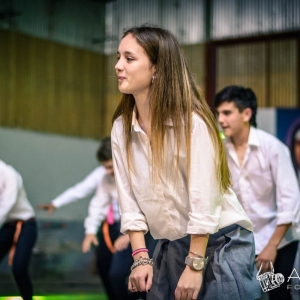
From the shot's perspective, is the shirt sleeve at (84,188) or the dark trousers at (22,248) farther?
the shirt sleeve at (84,188)

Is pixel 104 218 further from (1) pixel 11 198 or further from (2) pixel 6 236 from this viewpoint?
(1) pixel 11 198

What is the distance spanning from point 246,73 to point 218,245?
217 inches

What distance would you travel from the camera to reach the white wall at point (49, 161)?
777cm

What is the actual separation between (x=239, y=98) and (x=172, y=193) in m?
1.61

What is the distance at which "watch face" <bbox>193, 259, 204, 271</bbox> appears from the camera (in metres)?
1.95

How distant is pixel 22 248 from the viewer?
448cm

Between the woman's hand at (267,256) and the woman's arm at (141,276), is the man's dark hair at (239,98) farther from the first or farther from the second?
the woman's arm at (141,276)

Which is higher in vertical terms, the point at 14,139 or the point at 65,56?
the point at 65,56

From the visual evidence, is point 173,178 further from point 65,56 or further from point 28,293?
point 65,56

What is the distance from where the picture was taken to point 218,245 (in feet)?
6.98

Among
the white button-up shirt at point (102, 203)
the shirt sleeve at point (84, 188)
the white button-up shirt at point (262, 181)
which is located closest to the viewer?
the white button-up shirt at point (262, 181)

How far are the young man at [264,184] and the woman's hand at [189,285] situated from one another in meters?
1.30

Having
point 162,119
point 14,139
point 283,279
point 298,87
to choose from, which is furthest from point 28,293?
point 298,87

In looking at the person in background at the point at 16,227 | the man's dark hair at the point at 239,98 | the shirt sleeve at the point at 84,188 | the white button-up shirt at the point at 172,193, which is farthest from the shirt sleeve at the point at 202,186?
the shirt sleeve at the point at 84,188
